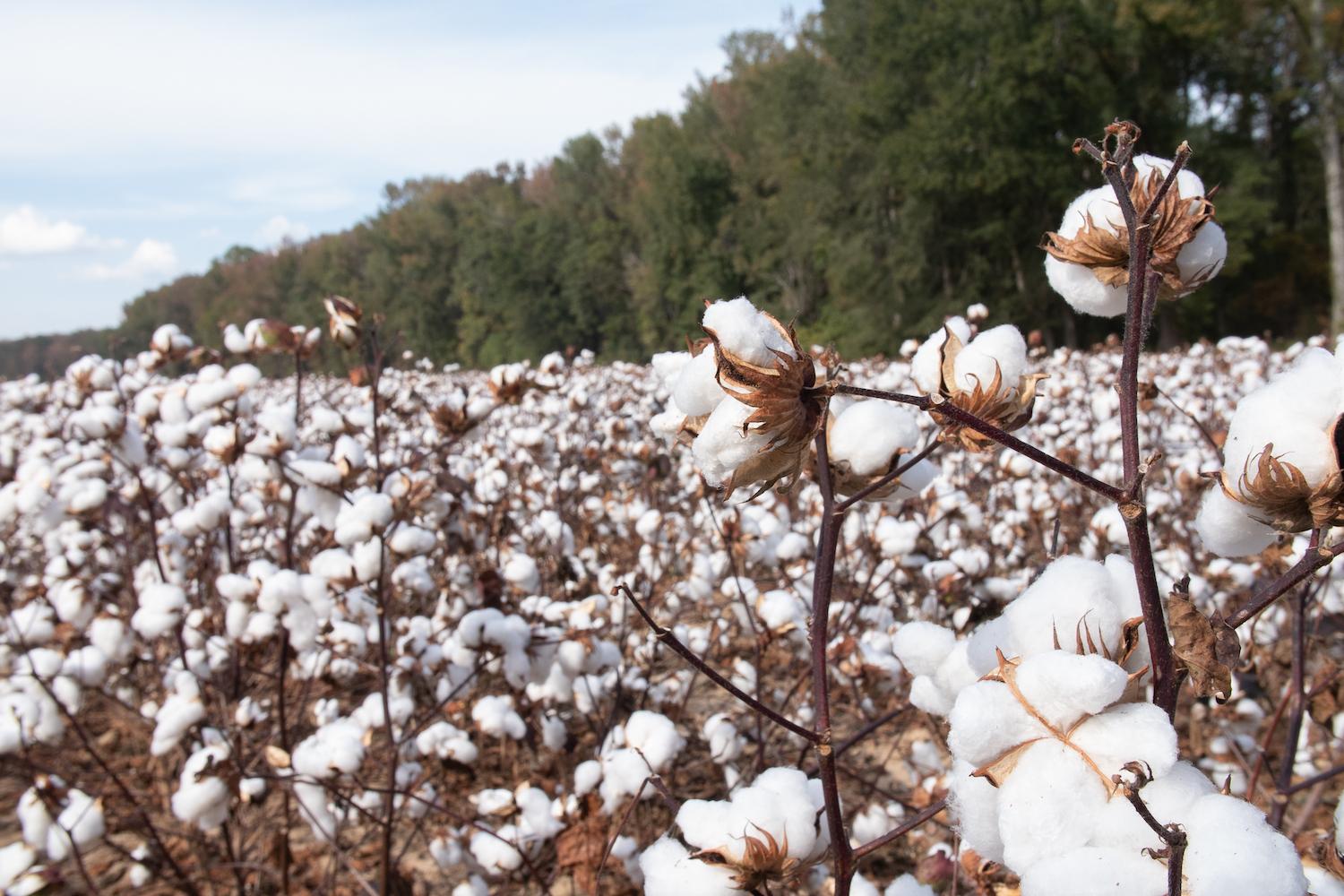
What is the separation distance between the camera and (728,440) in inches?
24.1

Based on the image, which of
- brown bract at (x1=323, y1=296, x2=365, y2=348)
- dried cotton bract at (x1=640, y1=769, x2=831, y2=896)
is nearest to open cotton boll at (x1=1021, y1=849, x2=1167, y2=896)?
dried cotton bract at (x1=640, y1=769, x2=831, y2=896)

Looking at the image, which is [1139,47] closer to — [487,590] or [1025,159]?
[1025,159]

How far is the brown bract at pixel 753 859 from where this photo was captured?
726 millimetres

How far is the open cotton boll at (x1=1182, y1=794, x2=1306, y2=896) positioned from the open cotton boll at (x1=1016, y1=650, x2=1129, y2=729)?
0.08 meters

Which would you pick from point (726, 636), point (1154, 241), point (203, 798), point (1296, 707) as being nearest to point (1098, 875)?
point (1154, 241)

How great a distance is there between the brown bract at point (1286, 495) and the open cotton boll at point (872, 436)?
0.28 m

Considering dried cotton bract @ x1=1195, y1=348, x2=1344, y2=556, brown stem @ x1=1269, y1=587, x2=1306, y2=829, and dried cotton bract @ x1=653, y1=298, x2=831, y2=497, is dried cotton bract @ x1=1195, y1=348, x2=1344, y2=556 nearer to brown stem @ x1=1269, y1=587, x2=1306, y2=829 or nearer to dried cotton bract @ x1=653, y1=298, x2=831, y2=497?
dried cotton bract @ x1=653, y1=298, x2=831, y2=497

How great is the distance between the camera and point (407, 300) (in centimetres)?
5431

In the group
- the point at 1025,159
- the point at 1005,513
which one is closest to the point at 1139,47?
the point at 1025,159

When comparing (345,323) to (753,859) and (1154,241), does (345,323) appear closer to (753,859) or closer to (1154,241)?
(753,859)

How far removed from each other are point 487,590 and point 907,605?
184 cm

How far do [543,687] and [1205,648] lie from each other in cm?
204

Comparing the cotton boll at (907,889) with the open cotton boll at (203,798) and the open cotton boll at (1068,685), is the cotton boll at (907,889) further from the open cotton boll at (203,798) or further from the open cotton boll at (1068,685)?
the open cotton boll at (203,798)

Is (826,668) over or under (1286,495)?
under
